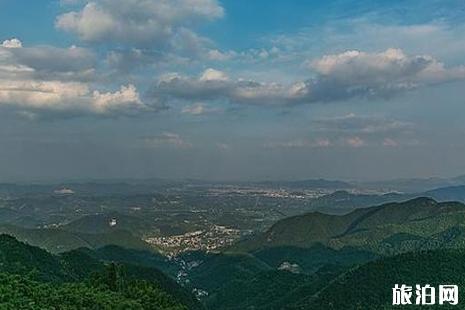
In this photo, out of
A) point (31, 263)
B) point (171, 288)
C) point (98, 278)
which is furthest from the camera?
point (171, 288)

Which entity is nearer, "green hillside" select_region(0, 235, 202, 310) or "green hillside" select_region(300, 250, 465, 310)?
"green hillside" select_region(0, 235, 202, 310)

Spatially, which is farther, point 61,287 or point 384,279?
point 384,279

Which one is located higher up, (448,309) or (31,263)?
(31,263)

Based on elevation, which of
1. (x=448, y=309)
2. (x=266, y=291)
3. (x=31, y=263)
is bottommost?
(x=266, y=291)

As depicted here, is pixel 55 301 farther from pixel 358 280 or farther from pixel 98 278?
pixel 358 280

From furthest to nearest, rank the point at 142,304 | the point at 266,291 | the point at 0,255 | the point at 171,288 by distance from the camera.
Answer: the point at 266,291 → the point at 171,288 → the point at 0,255 → the point at 142,304

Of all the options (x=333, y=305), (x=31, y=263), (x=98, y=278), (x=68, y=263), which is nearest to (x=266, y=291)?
(x=333, y=305)

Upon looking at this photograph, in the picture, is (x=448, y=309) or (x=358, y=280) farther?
(x=358, y=280)

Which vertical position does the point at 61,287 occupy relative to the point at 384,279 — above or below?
above

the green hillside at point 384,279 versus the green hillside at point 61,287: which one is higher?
the green hillside at point 61,287

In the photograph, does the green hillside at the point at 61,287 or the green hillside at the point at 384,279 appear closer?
the green hillside at the point at 61,287

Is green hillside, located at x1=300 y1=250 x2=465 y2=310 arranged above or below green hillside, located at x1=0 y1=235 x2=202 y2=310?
below
